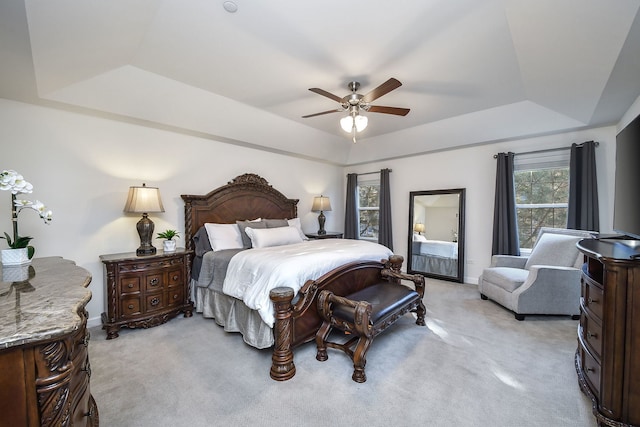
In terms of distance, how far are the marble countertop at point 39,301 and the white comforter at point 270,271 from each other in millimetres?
1211

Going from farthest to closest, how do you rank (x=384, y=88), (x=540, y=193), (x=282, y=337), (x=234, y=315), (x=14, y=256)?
1. (x=540, y=193)
2. (x=234, y=315)
3. (x=384, y=88)
4. (x=282, y=337)
5. (x=14, y=256)

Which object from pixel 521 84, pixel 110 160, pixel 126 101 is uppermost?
pixel 521 84

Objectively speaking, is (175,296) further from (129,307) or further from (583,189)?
(583,189)

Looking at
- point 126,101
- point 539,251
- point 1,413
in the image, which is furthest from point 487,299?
point 126,101

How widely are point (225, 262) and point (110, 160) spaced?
1.93 metres

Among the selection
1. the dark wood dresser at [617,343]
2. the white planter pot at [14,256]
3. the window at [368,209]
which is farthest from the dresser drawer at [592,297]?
the window at [368,209]

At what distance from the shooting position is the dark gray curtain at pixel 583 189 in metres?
→ 3.61

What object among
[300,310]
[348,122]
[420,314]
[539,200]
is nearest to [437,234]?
[539,200]

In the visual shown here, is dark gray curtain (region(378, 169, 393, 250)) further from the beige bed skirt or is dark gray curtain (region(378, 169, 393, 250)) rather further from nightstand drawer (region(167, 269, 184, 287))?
nightstand drawer (region(167, 269, 184, 287))

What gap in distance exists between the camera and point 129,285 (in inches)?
115

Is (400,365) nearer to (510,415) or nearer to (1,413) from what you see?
(510,415)

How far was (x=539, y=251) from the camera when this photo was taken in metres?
3.63

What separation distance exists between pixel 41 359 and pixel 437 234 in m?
5.34

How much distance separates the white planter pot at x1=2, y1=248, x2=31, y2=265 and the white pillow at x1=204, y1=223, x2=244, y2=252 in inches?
73.0
